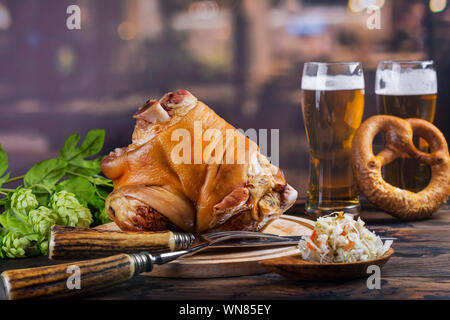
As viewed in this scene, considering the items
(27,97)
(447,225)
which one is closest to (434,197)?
(447,225)

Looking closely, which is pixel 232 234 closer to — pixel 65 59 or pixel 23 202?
pixel 23 202

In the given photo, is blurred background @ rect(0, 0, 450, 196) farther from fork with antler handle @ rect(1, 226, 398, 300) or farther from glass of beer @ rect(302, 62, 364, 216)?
fork with antler handle @ rect(1, 226, 398, 300)

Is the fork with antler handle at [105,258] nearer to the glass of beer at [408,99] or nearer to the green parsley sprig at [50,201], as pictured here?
the green parsley sprig at [50,201]

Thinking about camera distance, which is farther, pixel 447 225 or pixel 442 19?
pixel 442 19

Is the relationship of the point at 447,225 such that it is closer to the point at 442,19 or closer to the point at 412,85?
the point at 412,85

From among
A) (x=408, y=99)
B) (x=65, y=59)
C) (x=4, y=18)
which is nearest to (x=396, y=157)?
(x=408, y=99)

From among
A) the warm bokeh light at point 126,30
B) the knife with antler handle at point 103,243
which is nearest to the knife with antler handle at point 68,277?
the knife with antler handle at point 103,243

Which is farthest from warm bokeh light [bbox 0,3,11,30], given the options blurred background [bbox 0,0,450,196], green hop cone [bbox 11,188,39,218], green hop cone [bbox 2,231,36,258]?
green hop cone [bbox 2,231,36,258]

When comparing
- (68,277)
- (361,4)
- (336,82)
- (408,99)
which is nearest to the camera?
(68,277)
